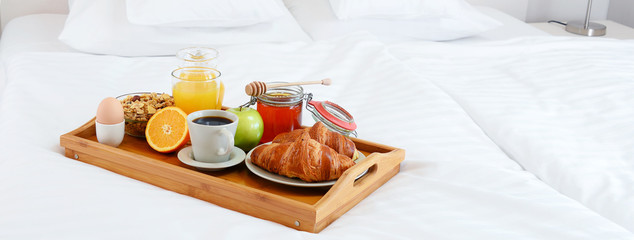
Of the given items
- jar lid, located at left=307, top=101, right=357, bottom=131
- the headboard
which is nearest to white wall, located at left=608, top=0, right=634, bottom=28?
jar lid, located at left=307, top=101, right=357, bottom=131

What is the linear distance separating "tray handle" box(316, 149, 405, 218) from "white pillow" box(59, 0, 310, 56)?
3.01 ft

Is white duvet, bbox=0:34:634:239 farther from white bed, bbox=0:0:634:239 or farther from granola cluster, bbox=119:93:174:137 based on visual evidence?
granola cluster, bbox=119:93:174:137

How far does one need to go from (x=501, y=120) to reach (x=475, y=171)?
31 centimetres

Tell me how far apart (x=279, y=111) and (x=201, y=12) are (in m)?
0.78

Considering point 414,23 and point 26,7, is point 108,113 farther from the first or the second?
point 26,7

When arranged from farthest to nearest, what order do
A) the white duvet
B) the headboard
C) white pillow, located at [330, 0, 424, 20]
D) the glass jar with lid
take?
the headboard
white pillow, located at [330, 0, 424, 20]
the glass jar with lid
the white duvet

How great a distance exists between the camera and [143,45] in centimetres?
167

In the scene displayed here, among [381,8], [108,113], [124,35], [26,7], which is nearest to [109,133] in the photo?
[108,113]

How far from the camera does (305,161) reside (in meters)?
0.83

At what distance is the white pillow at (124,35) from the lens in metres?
1.65

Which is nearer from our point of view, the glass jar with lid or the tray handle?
the tray handle

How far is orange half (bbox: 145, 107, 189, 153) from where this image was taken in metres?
0.95

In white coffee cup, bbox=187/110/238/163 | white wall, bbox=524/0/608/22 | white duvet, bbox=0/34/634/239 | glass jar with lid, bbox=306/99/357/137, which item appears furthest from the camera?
white wall, bbox=524/0/608/22

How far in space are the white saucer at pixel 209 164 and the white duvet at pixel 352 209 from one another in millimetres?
60
